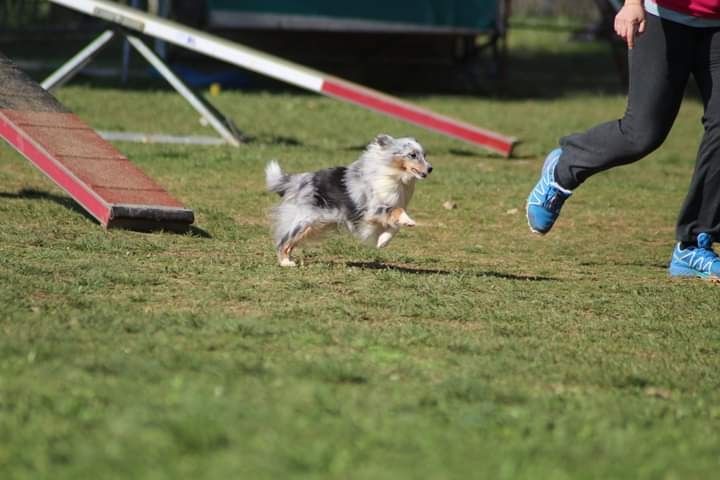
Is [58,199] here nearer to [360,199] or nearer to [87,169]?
[87,169]

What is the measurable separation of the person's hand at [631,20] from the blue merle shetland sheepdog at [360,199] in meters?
1.16

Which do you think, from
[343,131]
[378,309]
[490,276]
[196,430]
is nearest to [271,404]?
[196,430]

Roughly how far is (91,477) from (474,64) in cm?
1777

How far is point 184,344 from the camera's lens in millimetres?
4559

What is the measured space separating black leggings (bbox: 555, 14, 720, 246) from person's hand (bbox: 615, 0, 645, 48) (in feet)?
0.61

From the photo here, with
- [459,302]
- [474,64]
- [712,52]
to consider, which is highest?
[712,52]

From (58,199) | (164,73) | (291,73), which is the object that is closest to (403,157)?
(58,199)

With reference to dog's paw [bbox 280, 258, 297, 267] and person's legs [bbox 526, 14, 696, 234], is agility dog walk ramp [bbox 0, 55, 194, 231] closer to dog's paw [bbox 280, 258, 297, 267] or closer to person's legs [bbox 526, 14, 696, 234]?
dog's paw [bbox 280, 258, 297, 267]

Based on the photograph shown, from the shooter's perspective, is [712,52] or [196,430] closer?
[196,430]

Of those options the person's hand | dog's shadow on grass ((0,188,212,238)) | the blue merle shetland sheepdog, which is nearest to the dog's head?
the blue merle shetland sheepdog

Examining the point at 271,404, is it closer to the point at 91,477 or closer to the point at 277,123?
the point at 91,477

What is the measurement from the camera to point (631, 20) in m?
5.86

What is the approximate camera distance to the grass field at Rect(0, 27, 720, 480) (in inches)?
134

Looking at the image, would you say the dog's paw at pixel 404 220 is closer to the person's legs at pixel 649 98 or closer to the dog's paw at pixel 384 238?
the dog's paw at pixel 384 238
